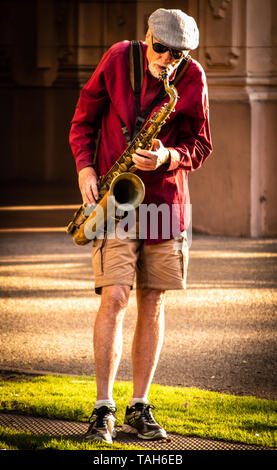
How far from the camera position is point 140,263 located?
5.08 meters

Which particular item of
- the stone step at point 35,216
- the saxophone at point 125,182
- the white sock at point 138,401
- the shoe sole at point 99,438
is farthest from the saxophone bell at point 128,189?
the stone step at point 35,216

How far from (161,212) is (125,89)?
65cm

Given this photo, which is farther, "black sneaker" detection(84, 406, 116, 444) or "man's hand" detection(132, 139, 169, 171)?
"black sneaker" detection(84, 406, 116, 444)

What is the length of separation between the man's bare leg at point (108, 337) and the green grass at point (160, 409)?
320mm

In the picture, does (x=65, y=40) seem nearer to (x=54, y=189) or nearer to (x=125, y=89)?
(x=54, y=189)

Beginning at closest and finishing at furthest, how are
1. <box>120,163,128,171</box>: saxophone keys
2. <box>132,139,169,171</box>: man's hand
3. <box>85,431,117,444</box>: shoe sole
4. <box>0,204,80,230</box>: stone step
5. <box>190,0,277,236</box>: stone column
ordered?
<box>132,139,169,171</box>: man's hand → <box>85,431,117,444</box>: shoe sole → <box>120,163,128,171</box>: saxophone keys → <box>190,0,277,236</box>: stone column → <box>0,204,80,230</box>: stone step

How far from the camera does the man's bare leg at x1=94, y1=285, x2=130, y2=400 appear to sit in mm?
4855

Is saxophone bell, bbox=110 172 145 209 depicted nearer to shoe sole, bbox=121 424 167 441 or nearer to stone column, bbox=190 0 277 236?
shoe sole, bbox=121 424 167 441

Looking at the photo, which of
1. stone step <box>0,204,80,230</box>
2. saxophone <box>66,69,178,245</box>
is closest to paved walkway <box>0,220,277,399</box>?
saxophone <box>66,69,178,245</box>

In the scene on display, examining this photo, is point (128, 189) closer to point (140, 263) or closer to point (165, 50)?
point (140, 263)

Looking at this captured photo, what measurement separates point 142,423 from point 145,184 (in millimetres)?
1214

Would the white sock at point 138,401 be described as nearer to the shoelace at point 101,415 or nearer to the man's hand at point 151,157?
the shoelace at point 101,415

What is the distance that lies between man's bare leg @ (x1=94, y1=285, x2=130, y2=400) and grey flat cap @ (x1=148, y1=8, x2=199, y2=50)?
4.03ft
